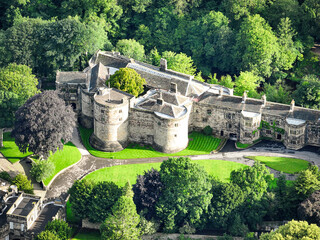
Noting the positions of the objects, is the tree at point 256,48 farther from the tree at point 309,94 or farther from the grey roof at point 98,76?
the grey roof at point 98,76

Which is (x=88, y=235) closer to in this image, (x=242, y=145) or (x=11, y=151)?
(x=11, y=151)

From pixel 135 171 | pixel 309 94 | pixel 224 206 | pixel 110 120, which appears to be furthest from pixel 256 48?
pixel 224 206

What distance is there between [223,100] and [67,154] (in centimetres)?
3766

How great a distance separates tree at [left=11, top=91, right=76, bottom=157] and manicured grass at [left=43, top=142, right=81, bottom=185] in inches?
167

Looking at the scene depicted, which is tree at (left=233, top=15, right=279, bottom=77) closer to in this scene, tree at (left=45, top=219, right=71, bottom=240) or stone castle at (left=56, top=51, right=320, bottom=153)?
stone castle at (left=56, top=51, right=320, bottom=153)

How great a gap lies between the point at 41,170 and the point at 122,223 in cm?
2672

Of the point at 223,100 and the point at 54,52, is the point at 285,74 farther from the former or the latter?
the point at 54,52

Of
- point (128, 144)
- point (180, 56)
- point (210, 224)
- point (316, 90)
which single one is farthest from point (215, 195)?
point (180, 56)

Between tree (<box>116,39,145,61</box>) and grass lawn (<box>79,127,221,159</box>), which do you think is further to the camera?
tree (<box>116,39,145,61</box>)

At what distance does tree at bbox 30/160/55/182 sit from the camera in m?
156

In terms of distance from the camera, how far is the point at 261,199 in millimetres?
147125

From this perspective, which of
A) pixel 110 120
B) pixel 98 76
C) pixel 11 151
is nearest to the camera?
pixel 110 120

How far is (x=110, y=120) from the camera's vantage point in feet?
541

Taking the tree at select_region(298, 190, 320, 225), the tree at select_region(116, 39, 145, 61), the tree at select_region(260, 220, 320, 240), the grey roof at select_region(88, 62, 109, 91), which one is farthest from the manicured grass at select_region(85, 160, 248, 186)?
the tree at select_region(116, 39, 145, 61)
